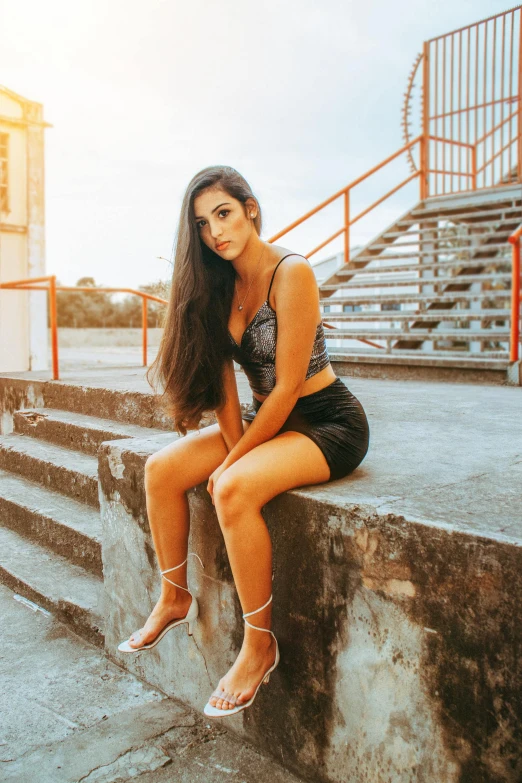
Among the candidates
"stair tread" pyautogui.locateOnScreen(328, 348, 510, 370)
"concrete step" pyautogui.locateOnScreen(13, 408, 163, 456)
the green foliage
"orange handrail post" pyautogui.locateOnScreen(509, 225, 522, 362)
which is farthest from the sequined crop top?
the green foliage

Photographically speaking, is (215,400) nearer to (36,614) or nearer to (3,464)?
(36,614)

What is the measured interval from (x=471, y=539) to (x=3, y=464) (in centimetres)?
371

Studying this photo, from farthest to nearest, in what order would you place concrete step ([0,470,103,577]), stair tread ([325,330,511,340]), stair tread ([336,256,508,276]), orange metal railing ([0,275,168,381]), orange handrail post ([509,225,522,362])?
stair tread ([336,256,508,276])
stair tread ([325,330,511,340])
orange metal railing ([0,275,168,381])
orange handrail post ([509,225,522,362])
concrete step ([0,470,103,577])

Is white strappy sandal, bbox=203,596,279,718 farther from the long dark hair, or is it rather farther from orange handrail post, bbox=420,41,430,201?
orange handrail post, bbox=420,41,430,201

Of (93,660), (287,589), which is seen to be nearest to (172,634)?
(93,660)

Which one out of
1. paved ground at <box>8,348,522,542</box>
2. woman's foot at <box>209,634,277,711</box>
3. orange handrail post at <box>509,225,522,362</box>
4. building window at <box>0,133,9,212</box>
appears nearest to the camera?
paved ground at <box>8,348,522,542</box>

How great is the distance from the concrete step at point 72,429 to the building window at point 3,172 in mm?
7275

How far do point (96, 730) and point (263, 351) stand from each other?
1.34m

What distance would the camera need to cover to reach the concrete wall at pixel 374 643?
1.42m

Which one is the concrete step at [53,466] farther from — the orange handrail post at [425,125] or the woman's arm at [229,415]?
the orange handrail post at [425,125]

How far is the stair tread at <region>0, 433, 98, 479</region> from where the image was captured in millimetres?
3820

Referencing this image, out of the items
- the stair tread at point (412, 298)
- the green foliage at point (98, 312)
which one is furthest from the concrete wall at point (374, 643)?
the green foliage at point (98, 312)

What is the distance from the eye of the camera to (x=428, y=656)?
60.6 inches

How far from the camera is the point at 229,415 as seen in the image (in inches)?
83.0
